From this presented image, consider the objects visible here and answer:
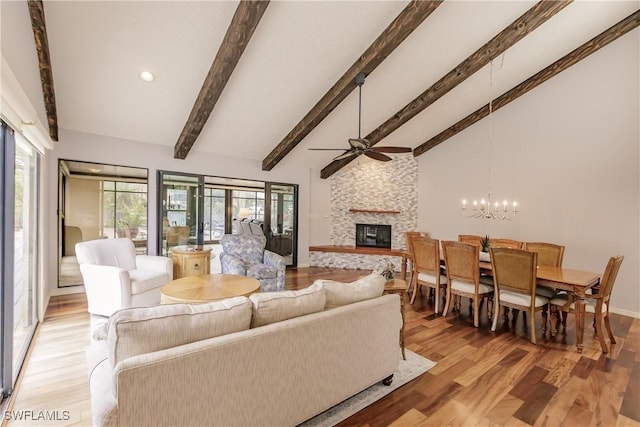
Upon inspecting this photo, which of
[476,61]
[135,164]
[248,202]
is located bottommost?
[248,202]

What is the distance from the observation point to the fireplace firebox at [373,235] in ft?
23.7

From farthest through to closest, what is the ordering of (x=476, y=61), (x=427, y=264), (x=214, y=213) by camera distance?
(x=214, y=213)
(x=427, y=264)
(x=476, y=61)

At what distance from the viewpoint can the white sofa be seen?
1283mm

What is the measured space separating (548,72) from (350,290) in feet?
17.1

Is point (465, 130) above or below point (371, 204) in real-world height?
above

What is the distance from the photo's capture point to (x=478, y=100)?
539cm

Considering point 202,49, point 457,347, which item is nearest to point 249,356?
point 457,347

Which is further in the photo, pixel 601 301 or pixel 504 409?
pixel 601 301

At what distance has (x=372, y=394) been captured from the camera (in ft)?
7.33

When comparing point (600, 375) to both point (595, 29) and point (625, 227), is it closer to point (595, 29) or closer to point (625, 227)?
point (625, 227)

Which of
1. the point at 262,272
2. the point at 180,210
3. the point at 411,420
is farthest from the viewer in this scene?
the point at 180,210

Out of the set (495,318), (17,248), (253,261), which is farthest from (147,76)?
(495,318)

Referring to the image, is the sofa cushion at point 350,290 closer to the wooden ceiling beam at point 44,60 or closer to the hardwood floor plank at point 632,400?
the hardwood floor plank at point 632,400

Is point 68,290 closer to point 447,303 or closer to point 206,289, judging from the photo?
point 206,289
